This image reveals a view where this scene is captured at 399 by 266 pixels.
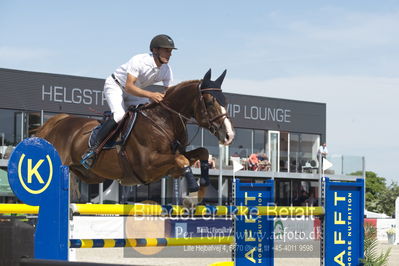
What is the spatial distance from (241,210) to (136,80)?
1.67 meters

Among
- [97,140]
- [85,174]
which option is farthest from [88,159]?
[85,174]

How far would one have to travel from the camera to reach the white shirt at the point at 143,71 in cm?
715

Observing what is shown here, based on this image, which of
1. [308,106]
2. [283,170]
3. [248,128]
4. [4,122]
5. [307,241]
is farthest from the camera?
[308,106]

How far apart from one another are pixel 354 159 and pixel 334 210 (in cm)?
2330

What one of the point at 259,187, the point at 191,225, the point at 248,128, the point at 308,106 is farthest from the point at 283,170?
the point at 259,187

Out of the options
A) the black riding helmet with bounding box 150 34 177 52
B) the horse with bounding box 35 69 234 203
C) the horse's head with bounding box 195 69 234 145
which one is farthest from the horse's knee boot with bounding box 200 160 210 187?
the black riding helmet with bounding box 150 34 177 52

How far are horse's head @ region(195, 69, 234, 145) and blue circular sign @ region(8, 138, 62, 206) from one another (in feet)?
5.59

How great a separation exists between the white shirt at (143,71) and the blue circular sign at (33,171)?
188cm

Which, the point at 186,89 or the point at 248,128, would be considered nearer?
the point at 186,89

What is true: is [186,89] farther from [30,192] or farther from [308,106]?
[308,106]

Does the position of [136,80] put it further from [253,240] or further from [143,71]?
[253,240]

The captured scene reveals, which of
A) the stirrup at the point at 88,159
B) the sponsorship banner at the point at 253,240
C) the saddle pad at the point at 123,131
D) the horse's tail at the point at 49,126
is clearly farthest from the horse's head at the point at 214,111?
the horse's tail at the point at 49,126

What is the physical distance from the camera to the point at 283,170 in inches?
1283

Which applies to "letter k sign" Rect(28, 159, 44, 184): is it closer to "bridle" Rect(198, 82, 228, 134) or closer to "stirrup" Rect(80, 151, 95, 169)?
"bridle" Rect(198, 82, 228, 134)
